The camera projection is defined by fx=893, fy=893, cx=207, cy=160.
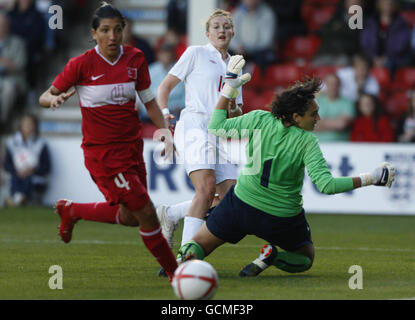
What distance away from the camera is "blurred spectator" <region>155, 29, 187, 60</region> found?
1620 cm

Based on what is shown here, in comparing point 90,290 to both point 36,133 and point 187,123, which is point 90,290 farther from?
point 36,133

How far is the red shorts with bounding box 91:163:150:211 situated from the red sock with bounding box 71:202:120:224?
68 cm

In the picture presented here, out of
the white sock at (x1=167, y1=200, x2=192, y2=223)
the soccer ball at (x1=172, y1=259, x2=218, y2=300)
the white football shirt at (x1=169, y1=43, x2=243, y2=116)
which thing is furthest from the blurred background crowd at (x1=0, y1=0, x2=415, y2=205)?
the soccer ball at (x1=172, y1=259, x2=218, y2=300)

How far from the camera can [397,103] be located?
1572 cm

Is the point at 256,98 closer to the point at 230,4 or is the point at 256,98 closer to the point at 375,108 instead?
the point at 375,108

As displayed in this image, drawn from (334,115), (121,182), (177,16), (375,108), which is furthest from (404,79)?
(121,182)

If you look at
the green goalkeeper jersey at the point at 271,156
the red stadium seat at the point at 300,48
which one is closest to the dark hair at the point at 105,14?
the green goalkeeper jersey at the point at 271,156

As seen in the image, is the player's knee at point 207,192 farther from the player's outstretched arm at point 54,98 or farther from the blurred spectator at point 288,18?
the blurred spectator at point 288,18

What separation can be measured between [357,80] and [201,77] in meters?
7.82

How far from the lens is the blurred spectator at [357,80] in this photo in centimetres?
1520

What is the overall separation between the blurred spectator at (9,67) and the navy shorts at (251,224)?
10.8m

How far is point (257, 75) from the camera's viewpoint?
16453 mm
